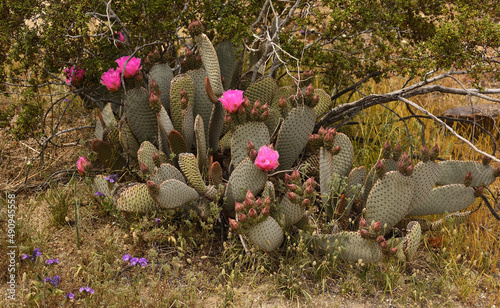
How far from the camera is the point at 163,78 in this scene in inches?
131

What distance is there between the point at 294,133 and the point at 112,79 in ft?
4.12

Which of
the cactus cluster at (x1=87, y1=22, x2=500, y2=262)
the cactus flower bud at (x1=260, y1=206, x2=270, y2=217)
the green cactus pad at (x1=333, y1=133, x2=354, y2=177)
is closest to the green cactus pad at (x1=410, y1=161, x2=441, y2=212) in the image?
the cactus cluster at (x1=87, y1=22, x2=500, y2=262)

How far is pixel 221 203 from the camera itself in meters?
2.99

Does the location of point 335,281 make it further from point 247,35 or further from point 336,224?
point 247,35

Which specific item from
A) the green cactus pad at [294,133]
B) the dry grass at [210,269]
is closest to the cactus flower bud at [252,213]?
the dry grass at [210,269]

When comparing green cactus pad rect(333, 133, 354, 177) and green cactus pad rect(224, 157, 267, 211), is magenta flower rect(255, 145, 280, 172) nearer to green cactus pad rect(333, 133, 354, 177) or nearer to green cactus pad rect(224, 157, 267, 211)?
green cactus pad rect(224, 157, 267, 211)

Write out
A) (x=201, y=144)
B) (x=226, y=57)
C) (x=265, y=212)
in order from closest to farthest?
(x=265, y=212)
(x=201, y=144)
(x=226, y=57)

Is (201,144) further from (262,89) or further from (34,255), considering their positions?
(34,255)

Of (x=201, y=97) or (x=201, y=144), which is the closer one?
(x=201, y=144)

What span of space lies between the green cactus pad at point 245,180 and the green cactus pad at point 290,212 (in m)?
0.17

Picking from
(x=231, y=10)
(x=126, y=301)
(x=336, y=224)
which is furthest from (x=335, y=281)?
(x=231, y=10)

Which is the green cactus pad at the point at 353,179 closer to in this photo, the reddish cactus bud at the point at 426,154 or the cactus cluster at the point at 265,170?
the cactus cluster at the point at 265,170

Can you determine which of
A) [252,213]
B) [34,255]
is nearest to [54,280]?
[34,255]

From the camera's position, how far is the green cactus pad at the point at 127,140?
10.3ft
